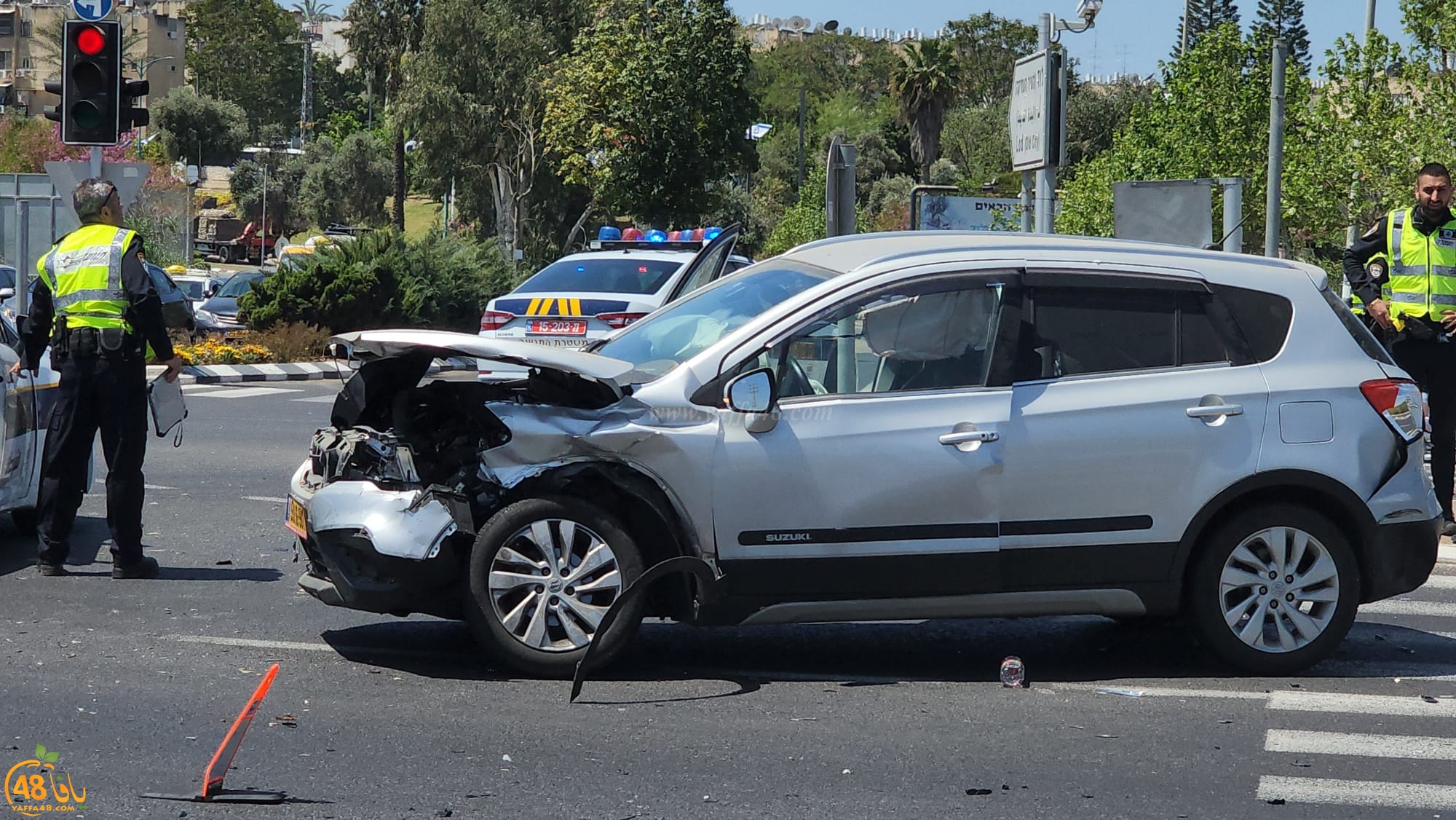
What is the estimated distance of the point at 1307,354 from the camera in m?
6.63

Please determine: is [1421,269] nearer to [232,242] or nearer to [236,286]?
[236,286]

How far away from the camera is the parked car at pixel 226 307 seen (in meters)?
28.5

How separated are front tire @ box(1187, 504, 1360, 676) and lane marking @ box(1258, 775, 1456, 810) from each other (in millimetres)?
1323

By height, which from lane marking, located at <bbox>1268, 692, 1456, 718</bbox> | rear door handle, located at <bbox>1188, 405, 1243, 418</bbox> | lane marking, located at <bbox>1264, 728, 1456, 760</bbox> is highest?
rear door handle, located at <bbox>1188, 405, 1243, 418</bbox>

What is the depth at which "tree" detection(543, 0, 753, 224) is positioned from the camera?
4612cm

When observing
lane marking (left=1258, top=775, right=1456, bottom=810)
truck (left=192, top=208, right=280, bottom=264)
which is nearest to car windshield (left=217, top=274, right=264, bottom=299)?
lane marking (left=1258, top=775, right=1456, bottom=810)

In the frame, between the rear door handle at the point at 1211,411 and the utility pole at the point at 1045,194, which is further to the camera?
the utility pole at the point at 1045,194

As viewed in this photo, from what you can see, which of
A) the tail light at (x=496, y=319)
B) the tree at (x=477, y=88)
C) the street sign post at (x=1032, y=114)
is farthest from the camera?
the tree at (x=477, y=88)

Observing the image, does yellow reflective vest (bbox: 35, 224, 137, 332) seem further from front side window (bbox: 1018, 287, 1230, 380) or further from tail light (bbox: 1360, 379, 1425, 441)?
tail light (bbox: 1360, 379, 1425, 441)

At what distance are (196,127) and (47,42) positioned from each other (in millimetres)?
27618

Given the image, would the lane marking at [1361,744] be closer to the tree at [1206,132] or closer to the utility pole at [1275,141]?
the utility pole at [1275,141]

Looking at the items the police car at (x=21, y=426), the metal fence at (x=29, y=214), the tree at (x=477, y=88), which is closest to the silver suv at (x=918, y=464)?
the police car at (x=21, y=426)

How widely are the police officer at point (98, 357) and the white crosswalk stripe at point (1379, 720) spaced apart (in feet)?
17.1

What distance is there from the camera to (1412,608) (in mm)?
8172
